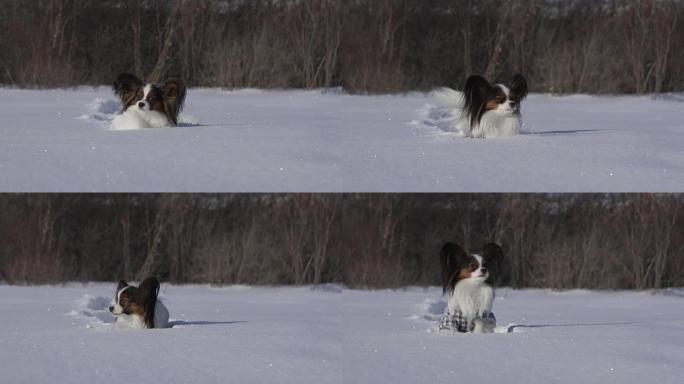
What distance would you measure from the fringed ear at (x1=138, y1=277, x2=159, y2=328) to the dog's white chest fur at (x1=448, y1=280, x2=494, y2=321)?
6.57 ft

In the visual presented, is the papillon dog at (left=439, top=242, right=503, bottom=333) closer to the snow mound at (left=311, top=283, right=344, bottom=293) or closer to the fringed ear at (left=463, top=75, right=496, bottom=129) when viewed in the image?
the fringed ear at (left=463, top=75, right=496, bottom=129)

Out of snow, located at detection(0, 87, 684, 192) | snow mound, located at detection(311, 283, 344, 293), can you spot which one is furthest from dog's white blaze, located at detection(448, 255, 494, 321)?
snow mound, located at detection(311, 283, 344, 293)

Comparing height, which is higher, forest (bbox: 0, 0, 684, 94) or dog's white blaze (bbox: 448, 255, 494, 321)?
forest (bbox: 0, 0, 684, 94)

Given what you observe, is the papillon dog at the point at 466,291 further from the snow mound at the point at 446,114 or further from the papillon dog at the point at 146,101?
the papillon dog at the point at 146,101

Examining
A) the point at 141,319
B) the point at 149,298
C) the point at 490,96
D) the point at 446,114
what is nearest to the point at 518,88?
the point at 490,96

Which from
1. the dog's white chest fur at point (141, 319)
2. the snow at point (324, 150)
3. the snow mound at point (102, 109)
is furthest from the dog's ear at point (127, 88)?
the dog's white chest fur at point (141, 319)

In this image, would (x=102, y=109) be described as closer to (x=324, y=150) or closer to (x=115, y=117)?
(x=115, y=117)

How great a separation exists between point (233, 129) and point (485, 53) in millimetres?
2350

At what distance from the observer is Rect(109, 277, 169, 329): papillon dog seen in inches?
372

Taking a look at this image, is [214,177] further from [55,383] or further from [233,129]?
[55,383]

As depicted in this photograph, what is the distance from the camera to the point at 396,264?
36.2 ft

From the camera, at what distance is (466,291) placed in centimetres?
904

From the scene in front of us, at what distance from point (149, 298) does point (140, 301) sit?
7cm

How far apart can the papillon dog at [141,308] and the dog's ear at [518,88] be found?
2797 millimetres
